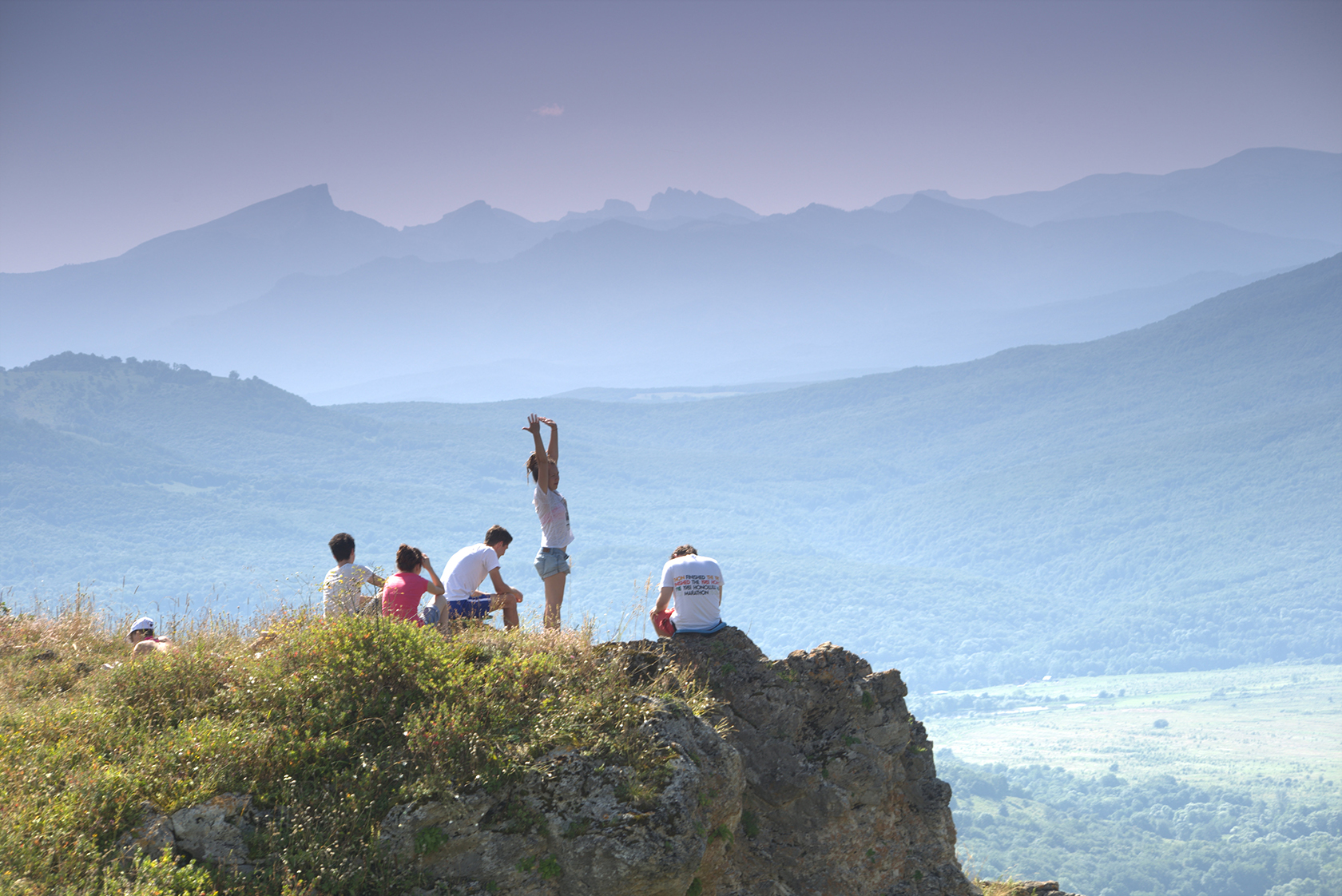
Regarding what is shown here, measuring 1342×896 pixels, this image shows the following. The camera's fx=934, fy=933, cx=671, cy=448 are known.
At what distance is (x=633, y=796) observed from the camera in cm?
692

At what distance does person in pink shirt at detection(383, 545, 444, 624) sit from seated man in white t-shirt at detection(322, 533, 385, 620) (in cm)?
23

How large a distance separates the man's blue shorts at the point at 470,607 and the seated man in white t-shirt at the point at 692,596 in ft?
5.85

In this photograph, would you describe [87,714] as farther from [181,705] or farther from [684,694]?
[684,694]

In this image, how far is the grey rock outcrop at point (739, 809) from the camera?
6668 millimetres

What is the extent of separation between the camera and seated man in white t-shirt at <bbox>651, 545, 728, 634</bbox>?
9.57 m

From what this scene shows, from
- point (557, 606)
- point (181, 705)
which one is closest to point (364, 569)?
point (557, 606)

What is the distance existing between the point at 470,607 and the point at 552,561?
116 centimetres

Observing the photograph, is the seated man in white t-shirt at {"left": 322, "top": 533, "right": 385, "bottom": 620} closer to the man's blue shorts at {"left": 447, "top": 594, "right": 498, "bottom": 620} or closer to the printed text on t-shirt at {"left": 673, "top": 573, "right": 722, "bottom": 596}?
the man's blue shorts at {"left": 447, "top": 594, "right": 498, "bottom": 620}

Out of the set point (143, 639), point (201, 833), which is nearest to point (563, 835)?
point (201, 833)

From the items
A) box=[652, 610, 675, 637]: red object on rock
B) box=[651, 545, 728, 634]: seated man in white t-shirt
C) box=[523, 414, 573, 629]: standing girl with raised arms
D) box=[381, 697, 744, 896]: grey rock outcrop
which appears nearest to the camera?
box=[381, 697, 744, 896]: grey rock outcrop

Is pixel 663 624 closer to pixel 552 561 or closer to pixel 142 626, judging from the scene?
pixel 552 561

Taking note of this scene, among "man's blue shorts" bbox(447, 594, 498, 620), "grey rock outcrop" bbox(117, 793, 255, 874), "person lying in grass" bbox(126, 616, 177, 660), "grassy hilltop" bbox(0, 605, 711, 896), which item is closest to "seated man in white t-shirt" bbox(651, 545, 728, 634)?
"grassy hilltop" bbox(0, 605, 711, 896)

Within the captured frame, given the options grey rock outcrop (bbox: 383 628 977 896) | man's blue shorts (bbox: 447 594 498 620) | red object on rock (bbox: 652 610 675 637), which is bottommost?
grey rock outcrop (bbox: 383 628 977 896)

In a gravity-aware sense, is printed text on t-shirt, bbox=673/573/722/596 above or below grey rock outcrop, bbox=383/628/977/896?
above
